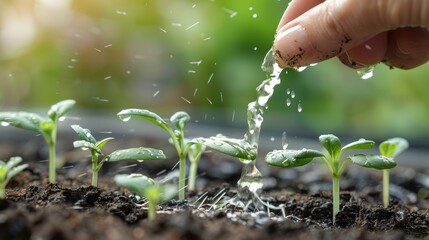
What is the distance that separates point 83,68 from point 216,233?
3284mm

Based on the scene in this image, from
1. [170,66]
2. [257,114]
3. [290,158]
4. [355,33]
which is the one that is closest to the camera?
[355,33]

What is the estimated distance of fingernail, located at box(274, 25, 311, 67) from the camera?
1.27 metres

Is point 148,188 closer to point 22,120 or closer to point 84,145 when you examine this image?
point 84,145

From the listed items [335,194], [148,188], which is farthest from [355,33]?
[148,188]

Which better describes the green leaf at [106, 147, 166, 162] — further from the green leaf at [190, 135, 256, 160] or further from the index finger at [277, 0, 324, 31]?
the index finger at [277, 0, 324, 31]

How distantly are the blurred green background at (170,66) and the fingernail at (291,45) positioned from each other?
2.34 metres

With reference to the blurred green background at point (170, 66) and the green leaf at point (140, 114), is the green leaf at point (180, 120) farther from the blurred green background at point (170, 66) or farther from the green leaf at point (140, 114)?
the blurred green background at point (170, 66)

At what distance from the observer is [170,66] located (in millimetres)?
4215

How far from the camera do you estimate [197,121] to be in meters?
2.96

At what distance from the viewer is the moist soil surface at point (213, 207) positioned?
0.91 m

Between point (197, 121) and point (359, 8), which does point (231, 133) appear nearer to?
point (197, 121)

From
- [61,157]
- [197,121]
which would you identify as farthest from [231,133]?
[61,157]

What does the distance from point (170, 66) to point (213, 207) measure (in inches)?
115

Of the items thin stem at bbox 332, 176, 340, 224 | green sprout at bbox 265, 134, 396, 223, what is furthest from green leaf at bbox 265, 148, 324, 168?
thin stem at bbox 332, 176, 340, 224
